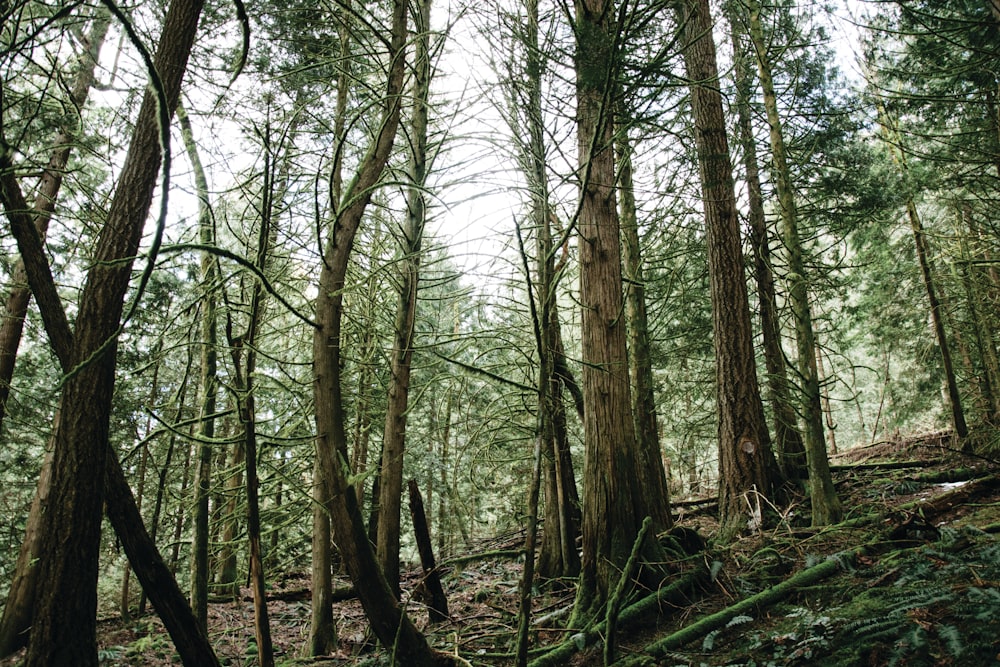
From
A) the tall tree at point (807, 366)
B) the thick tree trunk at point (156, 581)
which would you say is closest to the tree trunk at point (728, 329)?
the tall tree at point (807, 366)

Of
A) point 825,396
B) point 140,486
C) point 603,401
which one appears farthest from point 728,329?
point 140,486

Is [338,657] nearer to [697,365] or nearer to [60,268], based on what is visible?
[60,268]

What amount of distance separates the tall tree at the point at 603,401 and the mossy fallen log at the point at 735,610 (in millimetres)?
676

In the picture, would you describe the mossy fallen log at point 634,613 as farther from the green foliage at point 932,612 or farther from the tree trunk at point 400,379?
the tree trunk at point 400,379

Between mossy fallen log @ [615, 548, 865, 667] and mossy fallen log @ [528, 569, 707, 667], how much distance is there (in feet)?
1.11

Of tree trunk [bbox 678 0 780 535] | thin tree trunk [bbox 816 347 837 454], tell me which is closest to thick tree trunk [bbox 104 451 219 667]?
thin tree trunk [bbox 816 347 837 454]

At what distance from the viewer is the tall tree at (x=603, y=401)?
4348 millimetres

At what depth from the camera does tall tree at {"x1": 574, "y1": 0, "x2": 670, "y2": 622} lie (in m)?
4.35

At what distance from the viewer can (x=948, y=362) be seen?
10.2m

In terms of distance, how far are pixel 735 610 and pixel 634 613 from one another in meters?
0.73

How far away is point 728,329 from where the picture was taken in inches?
279

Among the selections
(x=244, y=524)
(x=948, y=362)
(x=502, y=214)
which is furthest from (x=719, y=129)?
(x=244, y=524)

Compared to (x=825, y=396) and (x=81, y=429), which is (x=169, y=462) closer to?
(x=81, y=429)

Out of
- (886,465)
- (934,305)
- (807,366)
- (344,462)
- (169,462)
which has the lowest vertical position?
(886,465)
